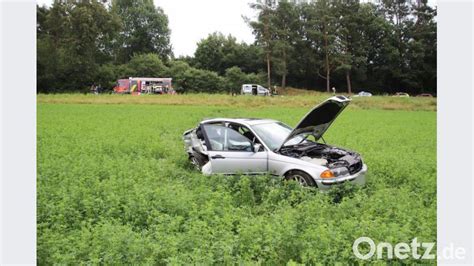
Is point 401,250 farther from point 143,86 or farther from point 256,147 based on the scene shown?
point 143,86

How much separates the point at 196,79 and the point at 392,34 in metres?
27.5

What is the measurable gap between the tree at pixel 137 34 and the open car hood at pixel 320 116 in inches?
1933

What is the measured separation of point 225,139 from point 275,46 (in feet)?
156

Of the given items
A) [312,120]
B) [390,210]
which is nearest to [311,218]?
[390,210]

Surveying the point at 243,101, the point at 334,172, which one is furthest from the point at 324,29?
the point at 334,172

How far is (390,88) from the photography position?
59000mm

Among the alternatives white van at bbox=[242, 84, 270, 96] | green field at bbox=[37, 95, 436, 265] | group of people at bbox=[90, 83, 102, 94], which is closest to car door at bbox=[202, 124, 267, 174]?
green field at bbox=[37, 95, 436, 265]

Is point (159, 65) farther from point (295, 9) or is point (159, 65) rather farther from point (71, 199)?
point (71, 199)

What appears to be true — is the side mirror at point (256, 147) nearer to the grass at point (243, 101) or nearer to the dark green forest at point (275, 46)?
the grass at point (243, 101)

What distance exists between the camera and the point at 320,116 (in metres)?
8.66

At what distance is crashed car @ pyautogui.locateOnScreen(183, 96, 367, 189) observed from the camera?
783 cm

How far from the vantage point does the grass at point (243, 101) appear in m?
38.5

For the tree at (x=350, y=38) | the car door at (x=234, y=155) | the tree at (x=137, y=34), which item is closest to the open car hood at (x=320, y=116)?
the car door at (x=234, y=155)

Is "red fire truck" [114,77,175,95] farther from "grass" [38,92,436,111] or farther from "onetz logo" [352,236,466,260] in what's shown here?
"onetz logo" [352,236,466,260]
